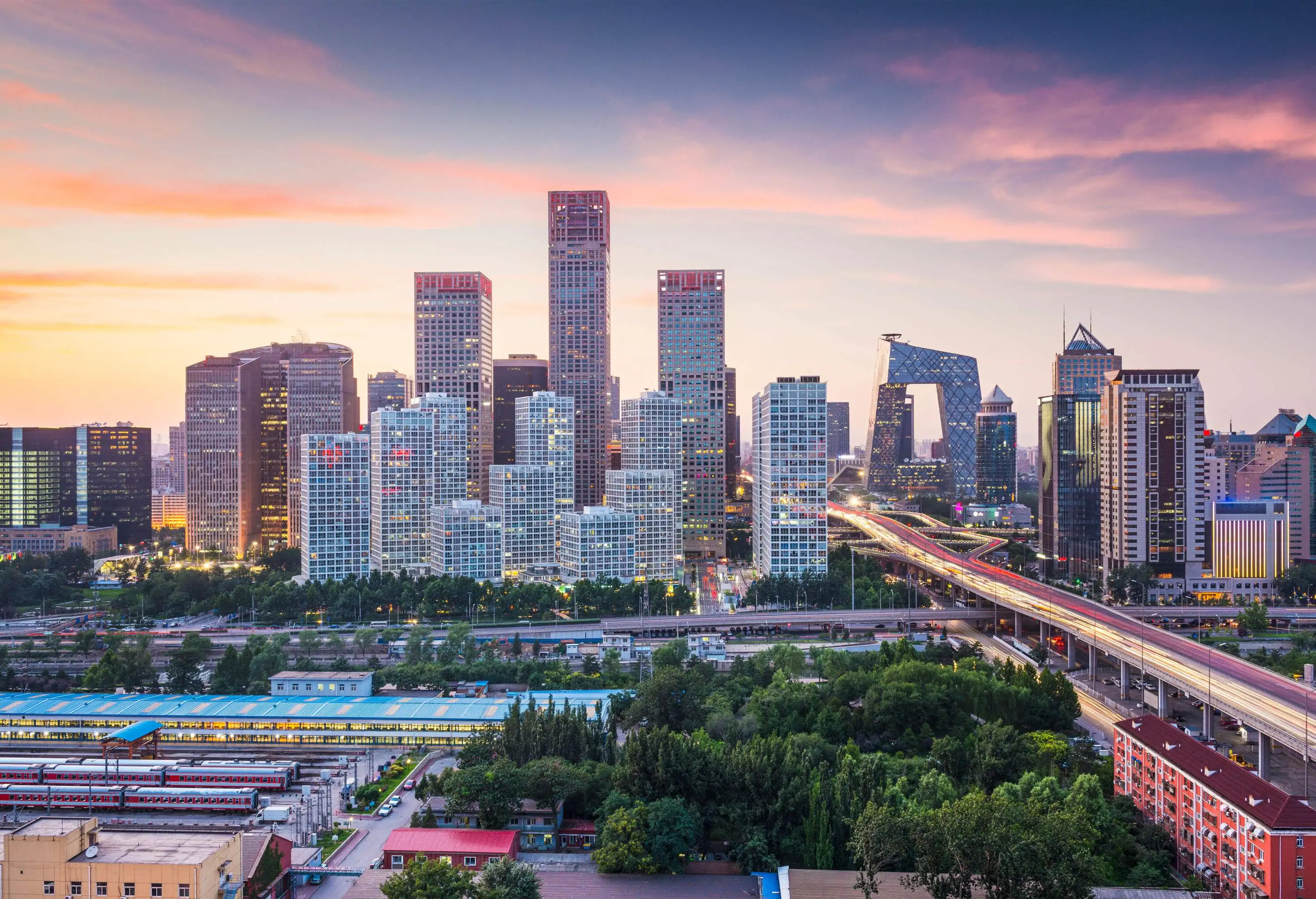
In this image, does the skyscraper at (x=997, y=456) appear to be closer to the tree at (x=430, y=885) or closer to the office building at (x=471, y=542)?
the office building at (x=471, y=542)

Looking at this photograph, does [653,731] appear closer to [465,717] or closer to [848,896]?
[848,896]

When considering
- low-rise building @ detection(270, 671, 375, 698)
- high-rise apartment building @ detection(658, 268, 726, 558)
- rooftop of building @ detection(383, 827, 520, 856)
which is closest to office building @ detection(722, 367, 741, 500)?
high-rise apartment building @ detection(658, 268, 726, 558)

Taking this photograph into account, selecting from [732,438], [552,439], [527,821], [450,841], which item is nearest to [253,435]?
[552,439]

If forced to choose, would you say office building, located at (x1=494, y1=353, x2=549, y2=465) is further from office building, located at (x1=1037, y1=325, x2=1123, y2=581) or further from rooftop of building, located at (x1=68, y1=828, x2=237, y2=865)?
rooftop of building, located at (x1=68, y1=828, x2=237, y2=865)

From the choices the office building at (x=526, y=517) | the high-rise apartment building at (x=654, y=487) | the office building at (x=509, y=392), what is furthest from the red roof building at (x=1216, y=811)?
the office building at (x=509, y=392)

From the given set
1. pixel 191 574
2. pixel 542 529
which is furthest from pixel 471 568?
pixel 191 574
